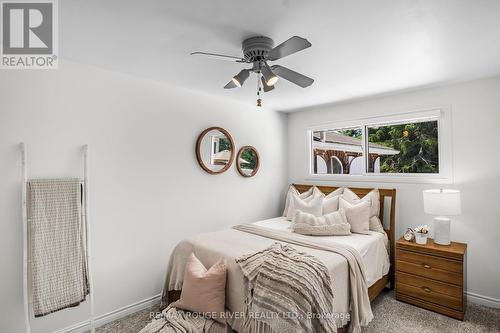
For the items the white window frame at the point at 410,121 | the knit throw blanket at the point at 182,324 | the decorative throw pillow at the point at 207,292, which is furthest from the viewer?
the white window frame at the point at 410,121

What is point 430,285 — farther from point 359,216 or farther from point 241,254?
point 241,254

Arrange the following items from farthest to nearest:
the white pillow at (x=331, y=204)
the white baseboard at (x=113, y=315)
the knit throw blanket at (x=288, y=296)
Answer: the white pillow at (x=331, y=204) < the white baseboard at (x=113, y=315) < the knit throw blanket at (x=288, y=296)

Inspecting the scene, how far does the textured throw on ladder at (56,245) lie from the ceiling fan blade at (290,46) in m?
2.06

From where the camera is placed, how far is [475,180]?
9.88 feet

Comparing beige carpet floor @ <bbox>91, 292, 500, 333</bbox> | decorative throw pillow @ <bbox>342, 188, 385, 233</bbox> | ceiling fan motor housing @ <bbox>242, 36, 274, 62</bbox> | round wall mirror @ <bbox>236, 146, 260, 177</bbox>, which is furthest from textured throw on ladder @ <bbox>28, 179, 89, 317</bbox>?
decorative throw pillow @ <bbox>342, 188, 385, 233</bbox>

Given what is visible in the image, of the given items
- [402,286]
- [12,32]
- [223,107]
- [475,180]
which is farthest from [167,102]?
[475,180]

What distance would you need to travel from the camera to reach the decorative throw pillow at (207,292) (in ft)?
7.06

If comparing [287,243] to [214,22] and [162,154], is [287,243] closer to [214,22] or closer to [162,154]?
[162,154]

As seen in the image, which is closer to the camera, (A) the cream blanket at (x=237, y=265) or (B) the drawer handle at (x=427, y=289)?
(A) the cream blanket at (x=237, y=265)

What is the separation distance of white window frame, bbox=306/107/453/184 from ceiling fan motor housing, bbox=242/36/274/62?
93.2 inches

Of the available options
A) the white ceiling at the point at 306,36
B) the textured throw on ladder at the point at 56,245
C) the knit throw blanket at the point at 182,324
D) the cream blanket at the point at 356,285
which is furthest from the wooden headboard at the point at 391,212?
the textured throw on ladder at the point at 56,245

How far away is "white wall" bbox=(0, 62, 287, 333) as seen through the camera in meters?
2.18

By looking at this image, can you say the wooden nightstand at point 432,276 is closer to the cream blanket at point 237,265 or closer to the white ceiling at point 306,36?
the cream blanket at point 237,265

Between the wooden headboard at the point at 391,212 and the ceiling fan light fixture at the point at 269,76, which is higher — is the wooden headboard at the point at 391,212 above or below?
below
